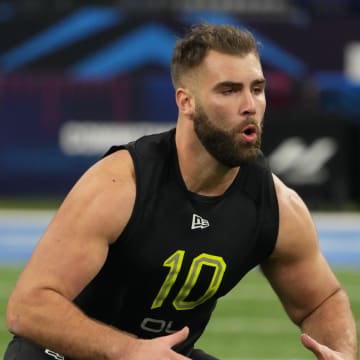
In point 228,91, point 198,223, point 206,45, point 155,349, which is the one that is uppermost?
point 206,45

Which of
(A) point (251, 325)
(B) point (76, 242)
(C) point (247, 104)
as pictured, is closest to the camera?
(B) point (76, 242)

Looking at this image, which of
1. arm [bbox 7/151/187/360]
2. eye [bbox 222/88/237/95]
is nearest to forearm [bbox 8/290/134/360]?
arm [bbox 7/151/187/360]

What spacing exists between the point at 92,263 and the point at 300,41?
1382 cm

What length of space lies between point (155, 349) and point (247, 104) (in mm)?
917

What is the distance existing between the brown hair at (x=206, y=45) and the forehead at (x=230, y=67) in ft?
0.06

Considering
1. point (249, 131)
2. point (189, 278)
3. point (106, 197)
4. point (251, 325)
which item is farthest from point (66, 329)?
point (251, 325)

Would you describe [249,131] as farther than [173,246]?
No

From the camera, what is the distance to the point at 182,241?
199 inches

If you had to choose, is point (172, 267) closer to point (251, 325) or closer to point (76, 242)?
point (76, 242)

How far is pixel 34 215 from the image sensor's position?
1502 centimetres

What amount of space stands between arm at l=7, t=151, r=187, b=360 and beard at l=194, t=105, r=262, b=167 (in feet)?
1.32

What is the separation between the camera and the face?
4.84 metres

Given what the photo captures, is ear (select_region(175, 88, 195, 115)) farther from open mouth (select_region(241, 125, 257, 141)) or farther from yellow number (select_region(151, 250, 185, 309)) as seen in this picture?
yellow number (select_region(151, 250, 185, 309))

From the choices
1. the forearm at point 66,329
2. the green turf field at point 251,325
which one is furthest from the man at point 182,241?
the green turf field at point 251,325
